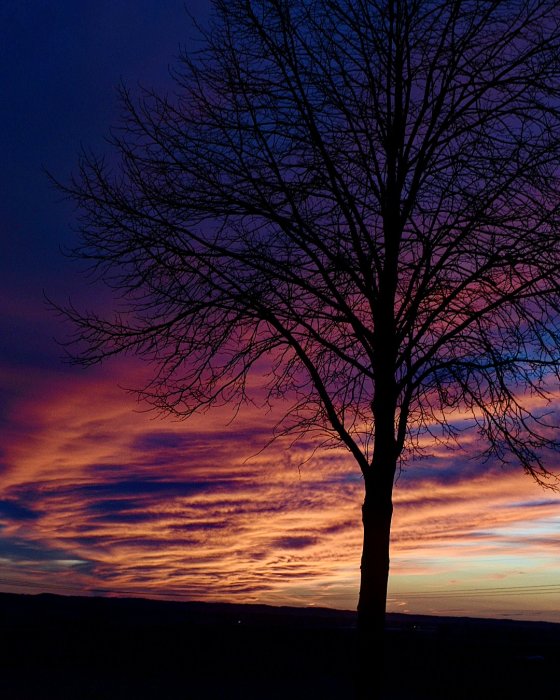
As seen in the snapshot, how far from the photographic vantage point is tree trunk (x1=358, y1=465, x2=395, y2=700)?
8641 millimetres

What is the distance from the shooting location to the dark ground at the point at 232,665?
42.7 feet

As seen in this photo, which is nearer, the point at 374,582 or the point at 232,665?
the point at 374,582

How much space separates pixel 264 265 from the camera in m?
10.0

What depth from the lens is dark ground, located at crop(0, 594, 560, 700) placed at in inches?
512

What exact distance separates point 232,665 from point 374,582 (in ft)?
25.0

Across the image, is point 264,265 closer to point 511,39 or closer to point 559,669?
point 511,39

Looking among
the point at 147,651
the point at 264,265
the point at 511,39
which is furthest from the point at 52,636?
the point at 511,39

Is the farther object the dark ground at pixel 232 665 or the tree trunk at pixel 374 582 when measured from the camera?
the dark ground at pixel 232 665

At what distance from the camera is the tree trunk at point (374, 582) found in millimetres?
8641

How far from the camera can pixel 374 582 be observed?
885 centimetres

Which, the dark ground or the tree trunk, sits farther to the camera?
the dark ground

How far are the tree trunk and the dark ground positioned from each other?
4.37 metres

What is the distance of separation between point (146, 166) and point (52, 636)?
448 inches

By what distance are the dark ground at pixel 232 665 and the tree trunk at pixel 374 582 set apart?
4370 mm
